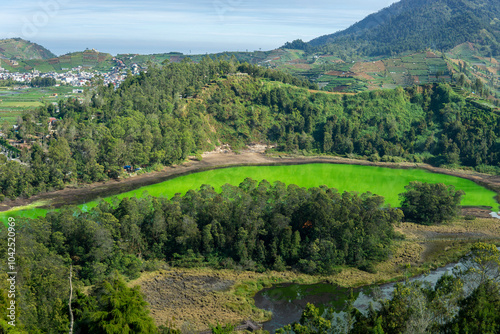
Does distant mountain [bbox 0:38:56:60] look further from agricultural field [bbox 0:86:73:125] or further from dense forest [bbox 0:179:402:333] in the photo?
dense forest [bbox 0:179:402:333]

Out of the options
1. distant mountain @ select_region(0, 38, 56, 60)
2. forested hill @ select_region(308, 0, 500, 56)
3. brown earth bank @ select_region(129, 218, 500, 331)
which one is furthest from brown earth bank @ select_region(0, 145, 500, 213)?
distant mountain @ select_region(0, 38, 56, 60)

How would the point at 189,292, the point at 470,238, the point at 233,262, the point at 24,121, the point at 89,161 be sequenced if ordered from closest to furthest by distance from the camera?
the point at 189,292, the point at 233,262, the point at 470,238, the point at 89,161, the point at 24,121

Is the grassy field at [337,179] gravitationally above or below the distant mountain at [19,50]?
below

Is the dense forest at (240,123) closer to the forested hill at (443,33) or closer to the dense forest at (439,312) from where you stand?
the dense forest at (439,312)

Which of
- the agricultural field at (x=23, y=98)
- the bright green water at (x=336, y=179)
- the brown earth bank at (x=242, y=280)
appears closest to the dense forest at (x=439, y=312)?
the brown earth bank at (x=242, y=280)

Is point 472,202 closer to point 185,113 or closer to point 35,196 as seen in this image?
point 185,113

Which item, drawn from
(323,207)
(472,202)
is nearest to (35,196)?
(323,207)

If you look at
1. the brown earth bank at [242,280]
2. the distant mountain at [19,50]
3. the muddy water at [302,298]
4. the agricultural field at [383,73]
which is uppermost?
the distant mountain at [19,50]
